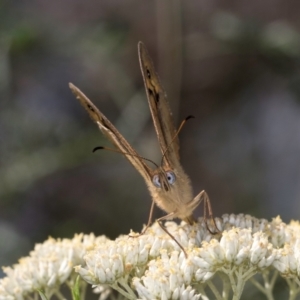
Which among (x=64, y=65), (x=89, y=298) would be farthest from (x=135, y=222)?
(x=64, y=65)

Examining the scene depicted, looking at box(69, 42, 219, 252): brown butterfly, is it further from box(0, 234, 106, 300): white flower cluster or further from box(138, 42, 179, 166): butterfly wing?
box(0, 234, 106, 300): white flower cluster

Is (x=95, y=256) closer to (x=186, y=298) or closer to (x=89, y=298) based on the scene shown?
(x=186, y=298)

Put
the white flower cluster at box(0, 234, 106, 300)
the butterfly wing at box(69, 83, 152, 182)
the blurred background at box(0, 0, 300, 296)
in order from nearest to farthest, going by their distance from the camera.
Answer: the butterfly wing at box(69, 83, 152, 182) < the white flower cluster at box(0, 234, 106, 300) < the blurred background at box(0, 0, 300, 296)

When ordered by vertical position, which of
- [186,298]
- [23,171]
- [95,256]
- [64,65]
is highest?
[64,65]

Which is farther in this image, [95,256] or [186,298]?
[95,256]

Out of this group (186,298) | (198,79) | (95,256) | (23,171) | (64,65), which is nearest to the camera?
(186,298)

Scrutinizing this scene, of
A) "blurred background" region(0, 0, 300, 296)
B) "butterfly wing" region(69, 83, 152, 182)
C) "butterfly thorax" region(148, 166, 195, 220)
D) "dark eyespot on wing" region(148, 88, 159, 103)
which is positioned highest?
"blurred background" region(0, 0, 300, 296)

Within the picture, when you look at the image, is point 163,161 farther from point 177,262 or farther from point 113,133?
point 177,262

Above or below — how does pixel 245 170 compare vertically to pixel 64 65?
below

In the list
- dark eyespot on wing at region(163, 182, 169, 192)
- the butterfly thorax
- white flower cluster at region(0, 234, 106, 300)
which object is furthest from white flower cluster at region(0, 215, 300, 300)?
dark eyespot on wing at region(163, 182, 169, 192)
